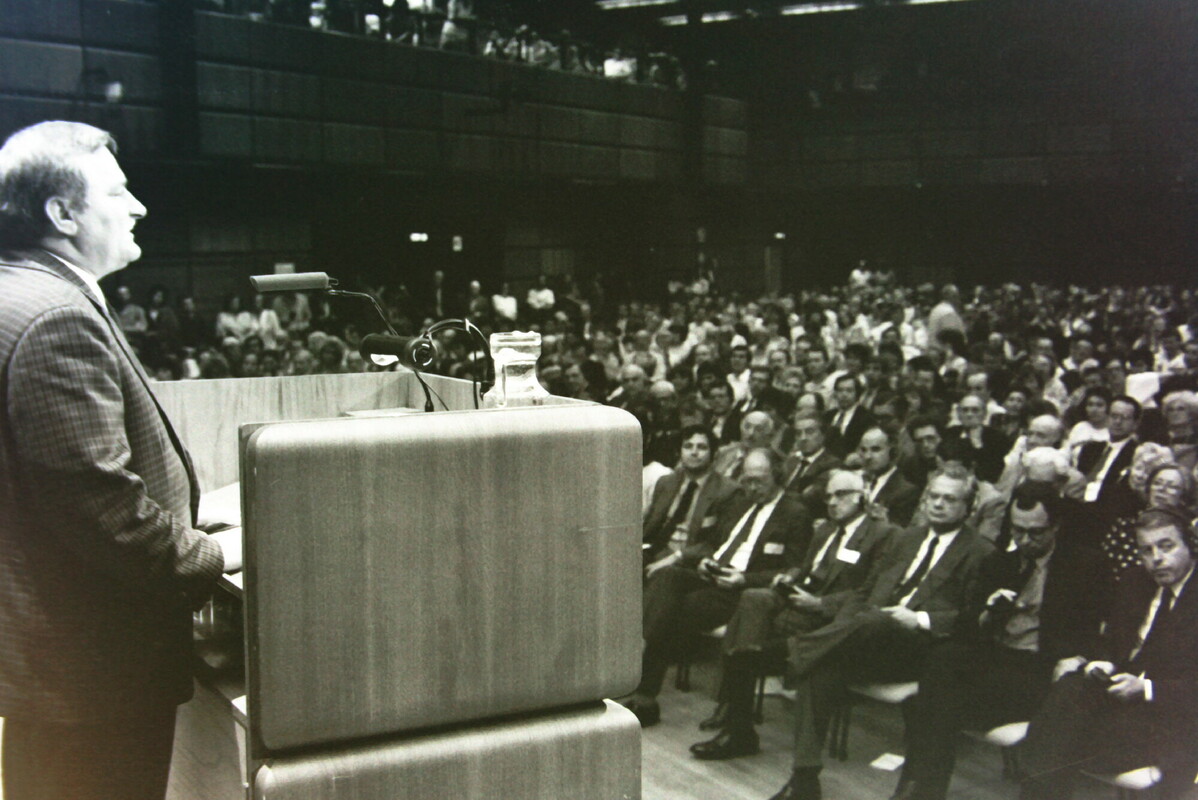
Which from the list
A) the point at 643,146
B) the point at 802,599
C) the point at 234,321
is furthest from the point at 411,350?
the point at 234,321

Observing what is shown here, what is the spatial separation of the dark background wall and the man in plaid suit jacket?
278 centimetres

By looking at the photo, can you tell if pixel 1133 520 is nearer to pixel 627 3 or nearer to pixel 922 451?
pixel 922 451

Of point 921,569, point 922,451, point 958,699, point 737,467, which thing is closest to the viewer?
point 958,699

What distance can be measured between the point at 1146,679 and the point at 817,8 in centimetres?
231

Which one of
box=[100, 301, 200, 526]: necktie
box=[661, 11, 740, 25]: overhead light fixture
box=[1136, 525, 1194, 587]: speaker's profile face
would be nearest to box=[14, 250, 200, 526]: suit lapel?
box=[100, 301, 200, 526]: necktie

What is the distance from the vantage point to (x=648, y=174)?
4082 millimetres

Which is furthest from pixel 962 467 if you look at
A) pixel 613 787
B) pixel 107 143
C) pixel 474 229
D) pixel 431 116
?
pixel 107 143

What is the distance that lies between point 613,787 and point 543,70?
11.0 feet

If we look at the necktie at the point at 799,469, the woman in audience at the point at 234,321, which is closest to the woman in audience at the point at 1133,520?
the necktie at the point at 799,469

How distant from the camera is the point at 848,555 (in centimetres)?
348

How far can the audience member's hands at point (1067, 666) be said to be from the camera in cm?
287

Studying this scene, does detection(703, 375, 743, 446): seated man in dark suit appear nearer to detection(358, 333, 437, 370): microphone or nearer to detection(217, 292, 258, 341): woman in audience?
detection(217, 292, 258, 341): woman in audience

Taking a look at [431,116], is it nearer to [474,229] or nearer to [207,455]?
[474,229]

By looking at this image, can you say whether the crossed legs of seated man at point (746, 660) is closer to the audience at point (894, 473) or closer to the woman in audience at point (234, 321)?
the audience at point (894, 473)
